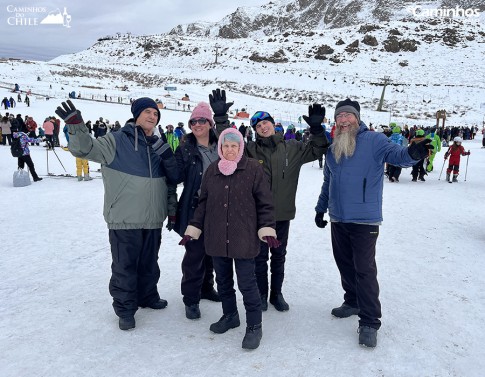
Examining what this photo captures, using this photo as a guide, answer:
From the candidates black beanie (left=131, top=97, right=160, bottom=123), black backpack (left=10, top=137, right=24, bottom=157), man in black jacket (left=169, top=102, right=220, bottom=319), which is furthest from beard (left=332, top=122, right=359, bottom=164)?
black backpack (left=10, top=137, right=24, bottom=157)

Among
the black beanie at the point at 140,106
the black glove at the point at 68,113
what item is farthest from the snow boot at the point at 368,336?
the black glove at the point at 68,113

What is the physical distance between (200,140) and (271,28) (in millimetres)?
154474

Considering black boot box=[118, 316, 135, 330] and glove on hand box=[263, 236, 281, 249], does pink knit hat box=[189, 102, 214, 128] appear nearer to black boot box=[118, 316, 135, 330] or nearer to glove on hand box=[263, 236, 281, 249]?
glove on hand box=[263, 236, 281, 249]

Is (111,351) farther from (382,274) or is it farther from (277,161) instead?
(382,274)

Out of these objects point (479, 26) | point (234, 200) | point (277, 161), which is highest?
point (479, 26)

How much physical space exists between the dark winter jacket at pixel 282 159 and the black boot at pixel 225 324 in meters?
0.90

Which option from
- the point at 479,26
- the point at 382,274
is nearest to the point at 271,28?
the point at 479,26

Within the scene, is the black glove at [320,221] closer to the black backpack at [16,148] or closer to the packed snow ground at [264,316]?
the packed snow ground at [264,316]

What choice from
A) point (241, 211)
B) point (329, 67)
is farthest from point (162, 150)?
point (329, 67)

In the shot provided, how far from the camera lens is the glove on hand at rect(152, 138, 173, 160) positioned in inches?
120

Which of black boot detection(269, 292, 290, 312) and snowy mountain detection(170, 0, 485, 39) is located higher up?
snowy mountain detection(170, 0, 485, 39)

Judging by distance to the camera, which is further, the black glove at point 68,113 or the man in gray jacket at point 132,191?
the man in gray jacket at point 132,191

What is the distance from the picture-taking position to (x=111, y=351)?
2.76 m

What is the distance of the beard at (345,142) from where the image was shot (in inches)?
116
